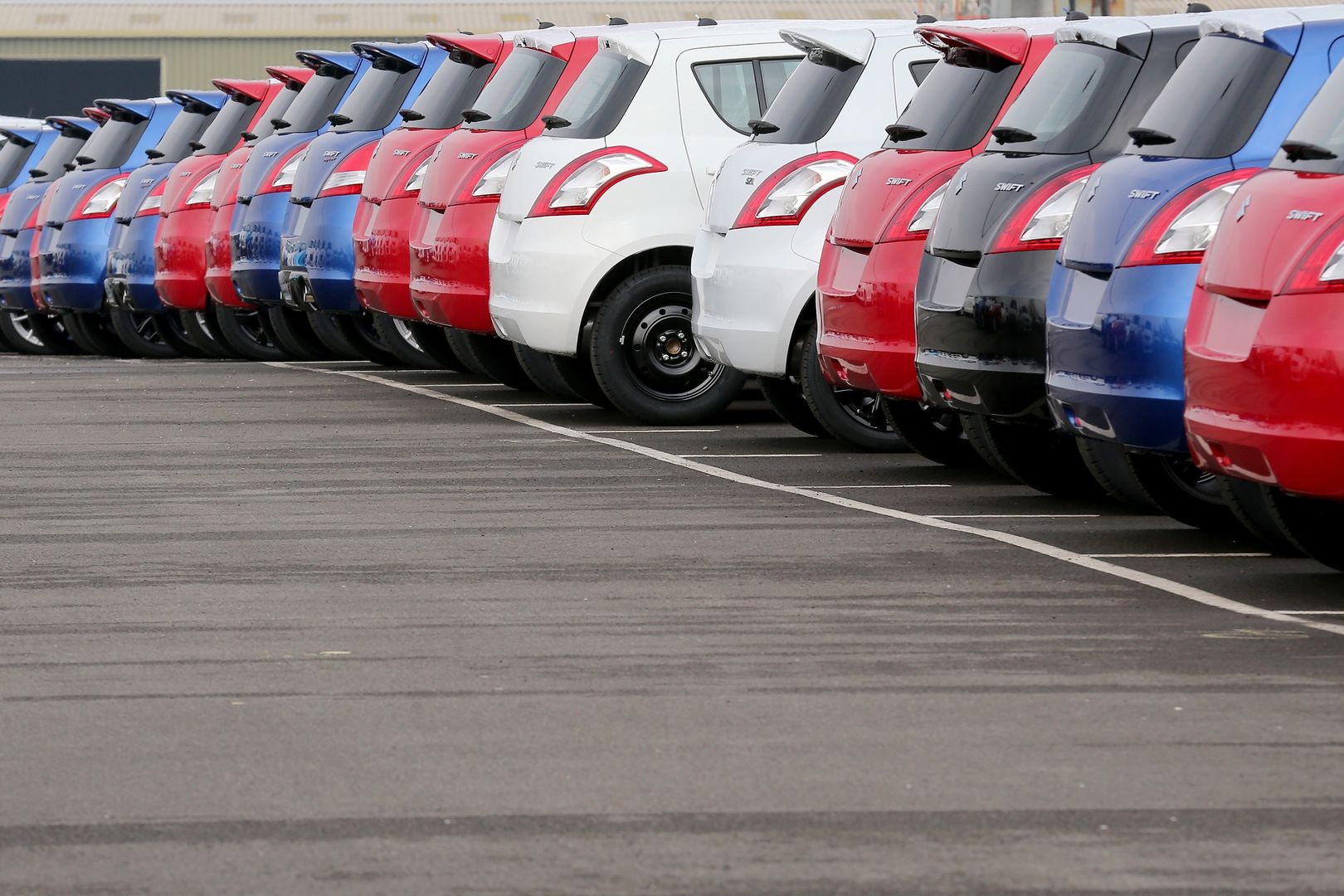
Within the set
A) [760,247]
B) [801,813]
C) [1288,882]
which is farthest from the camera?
[760,247]

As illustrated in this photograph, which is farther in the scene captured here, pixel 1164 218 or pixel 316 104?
pixel 316 104

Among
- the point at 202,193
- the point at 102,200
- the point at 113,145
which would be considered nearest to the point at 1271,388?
the point at 202,193

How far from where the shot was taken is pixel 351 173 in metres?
17.4

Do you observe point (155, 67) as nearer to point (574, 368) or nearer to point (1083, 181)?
point (574, 368)

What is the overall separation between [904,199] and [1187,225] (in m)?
2.51

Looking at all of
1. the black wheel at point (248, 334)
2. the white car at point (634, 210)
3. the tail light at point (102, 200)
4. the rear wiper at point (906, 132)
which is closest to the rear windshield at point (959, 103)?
the rear wiper at point (906, 132)

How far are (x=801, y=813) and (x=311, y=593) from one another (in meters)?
3.26

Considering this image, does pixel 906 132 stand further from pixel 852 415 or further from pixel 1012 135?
pixel 852 415

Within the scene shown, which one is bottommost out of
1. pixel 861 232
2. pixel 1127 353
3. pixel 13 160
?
pixel 1127 353

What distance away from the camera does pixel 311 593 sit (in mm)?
8430

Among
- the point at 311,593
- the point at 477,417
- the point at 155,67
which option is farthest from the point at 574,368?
the point at 155,67

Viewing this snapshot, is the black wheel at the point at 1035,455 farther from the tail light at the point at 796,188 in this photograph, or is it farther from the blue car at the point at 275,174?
the blue car at the point at 275,174

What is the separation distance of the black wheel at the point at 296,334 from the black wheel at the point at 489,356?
390cm

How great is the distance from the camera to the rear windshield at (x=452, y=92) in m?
16.3
